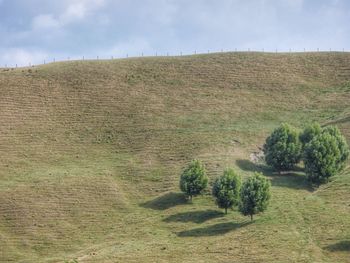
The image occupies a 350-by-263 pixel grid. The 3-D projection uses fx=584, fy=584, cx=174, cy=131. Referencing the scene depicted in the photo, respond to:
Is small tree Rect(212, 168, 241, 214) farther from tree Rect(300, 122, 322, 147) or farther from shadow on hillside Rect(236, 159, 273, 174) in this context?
tree Rect(300, 122, 322, 147)

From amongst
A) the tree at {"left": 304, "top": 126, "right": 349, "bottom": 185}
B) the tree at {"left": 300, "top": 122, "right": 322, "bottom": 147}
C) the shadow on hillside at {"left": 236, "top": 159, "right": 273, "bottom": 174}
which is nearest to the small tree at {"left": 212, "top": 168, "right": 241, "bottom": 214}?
the shadow on hillside at {"left": 236, "top": 159, "right": 273, "bottom": 174}

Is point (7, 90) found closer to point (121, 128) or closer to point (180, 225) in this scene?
point (121, 128)

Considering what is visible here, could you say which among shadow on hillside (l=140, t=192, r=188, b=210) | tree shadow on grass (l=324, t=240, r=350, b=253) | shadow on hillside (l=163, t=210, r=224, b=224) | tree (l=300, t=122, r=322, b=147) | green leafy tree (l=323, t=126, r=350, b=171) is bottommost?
tree shadow on grass (l=324, t=240, r=350, b=253)

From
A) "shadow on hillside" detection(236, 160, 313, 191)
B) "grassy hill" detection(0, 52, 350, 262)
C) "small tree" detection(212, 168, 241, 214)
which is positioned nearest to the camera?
"grassy hill" detection(0, 52, 350, 262)

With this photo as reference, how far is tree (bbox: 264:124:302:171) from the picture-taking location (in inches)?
3885

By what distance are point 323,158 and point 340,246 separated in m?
26.1

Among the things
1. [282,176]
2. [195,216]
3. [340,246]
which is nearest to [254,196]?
[195,216]

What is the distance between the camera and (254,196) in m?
79.1

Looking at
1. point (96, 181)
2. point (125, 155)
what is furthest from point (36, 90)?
point (96, 181)

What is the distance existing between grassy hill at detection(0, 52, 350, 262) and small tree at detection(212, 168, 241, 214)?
1.97m

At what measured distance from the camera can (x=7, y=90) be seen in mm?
129500

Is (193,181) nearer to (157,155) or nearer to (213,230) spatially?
(213,230)

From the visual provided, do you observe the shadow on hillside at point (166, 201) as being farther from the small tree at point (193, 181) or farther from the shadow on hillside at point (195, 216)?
the shadow on hillside at point (195, 216)

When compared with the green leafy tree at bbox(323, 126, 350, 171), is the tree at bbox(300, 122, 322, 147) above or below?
above
